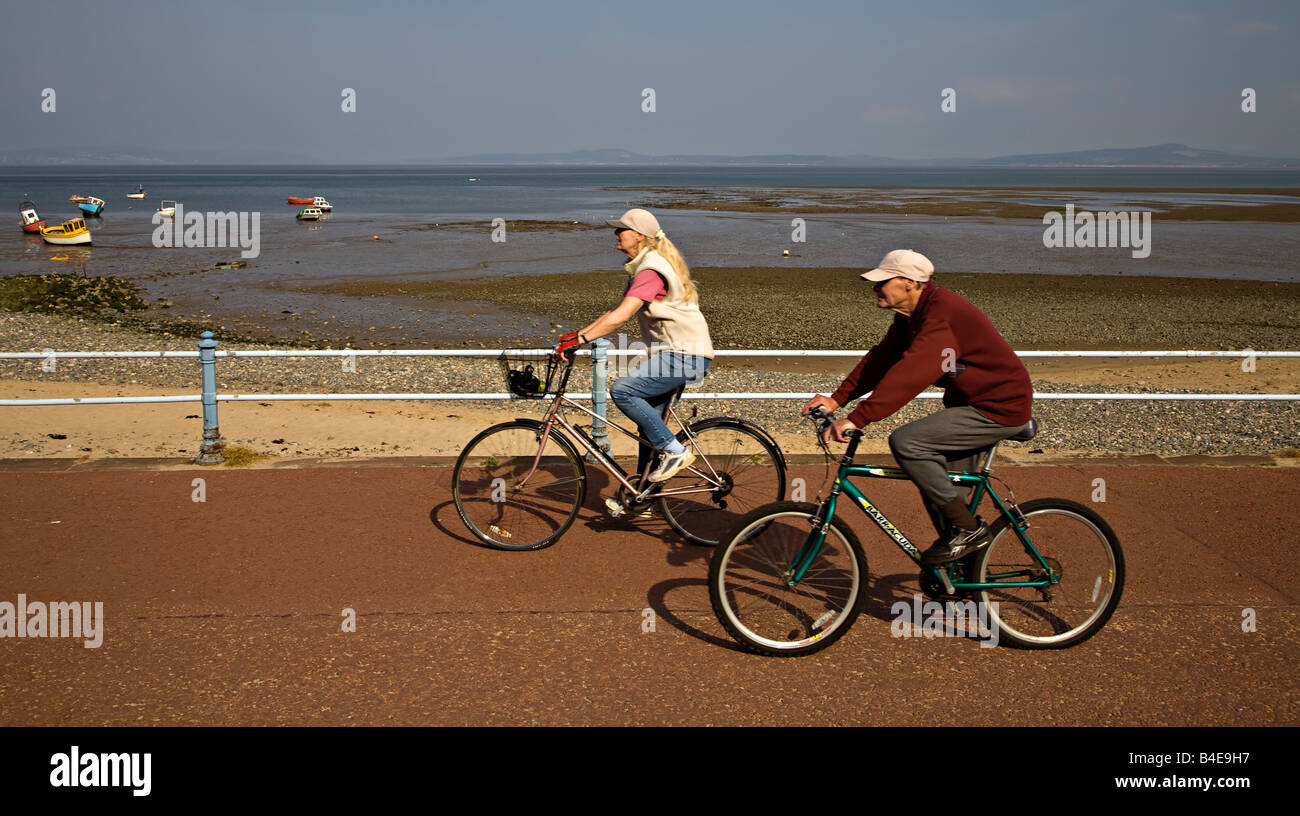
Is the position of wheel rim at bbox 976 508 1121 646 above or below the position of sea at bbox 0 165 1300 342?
below

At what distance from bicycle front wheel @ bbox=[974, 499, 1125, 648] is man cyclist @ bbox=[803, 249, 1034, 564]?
186mm

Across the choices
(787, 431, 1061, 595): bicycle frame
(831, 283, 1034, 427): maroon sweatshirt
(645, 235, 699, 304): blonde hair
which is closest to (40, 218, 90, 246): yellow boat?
(645, 235, 699, 304): blonde hair

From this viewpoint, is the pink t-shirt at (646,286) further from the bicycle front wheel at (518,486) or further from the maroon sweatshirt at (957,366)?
the maroon sweatshirt at (957,366)

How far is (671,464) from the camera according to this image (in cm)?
576

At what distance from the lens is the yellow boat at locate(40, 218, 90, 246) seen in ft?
148

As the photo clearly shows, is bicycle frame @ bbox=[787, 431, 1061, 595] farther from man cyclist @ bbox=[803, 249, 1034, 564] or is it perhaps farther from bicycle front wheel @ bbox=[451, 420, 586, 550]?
bicycle front wheel @ bbox=[451, 420, 586, 550]

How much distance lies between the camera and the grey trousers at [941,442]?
14.5 feet

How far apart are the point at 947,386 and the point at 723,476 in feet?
5.92

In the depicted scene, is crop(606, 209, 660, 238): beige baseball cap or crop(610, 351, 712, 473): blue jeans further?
crop(610, 351, 712, 473): blue jeans

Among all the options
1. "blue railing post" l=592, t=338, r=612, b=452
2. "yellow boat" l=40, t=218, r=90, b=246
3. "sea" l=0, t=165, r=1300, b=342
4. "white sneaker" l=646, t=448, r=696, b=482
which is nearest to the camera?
"white sneaker" l=646, t=448, r=696, b=482

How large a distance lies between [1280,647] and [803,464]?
365cm

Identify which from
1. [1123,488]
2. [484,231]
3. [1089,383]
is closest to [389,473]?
[1123,488]

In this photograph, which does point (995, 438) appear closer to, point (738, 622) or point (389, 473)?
point (738, 622)
